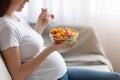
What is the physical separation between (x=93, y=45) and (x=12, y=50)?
1.23m

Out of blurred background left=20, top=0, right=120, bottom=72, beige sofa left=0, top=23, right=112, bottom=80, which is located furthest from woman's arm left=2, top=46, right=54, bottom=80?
blurred background left=20, top=0, right=120, bottom=72

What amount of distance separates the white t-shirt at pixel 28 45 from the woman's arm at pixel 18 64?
0.03m

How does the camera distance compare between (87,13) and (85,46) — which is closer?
(85,46)

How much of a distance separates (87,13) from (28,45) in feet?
4.57

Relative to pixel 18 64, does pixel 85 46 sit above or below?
below

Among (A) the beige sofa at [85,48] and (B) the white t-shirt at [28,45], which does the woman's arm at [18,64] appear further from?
(A) the beige sofa at [85,48]

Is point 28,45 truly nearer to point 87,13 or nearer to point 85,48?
point 85,48

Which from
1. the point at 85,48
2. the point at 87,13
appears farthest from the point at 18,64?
the point at 87,13

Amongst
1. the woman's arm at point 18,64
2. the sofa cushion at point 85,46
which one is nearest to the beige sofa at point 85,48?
the sofa cushion at point 85,46

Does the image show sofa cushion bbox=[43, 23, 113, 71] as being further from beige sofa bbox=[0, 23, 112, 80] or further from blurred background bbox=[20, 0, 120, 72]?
blurred background bbox=[20, 0, 120, 72]

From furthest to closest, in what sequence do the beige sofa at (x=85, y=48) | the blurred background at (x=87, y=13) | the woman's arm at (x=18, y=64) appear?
the blurred background at (x=87, y=13) < the beige sofa at (x=85, y=48) < the woman's arm at (x=18, y=64)

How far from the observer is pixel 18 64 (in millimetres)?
1330

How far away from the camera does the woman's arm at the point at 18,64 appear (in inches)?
51.8

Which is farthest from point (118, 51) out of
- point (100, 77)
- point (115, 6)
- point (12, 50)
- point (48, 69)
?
point (12, 50)
